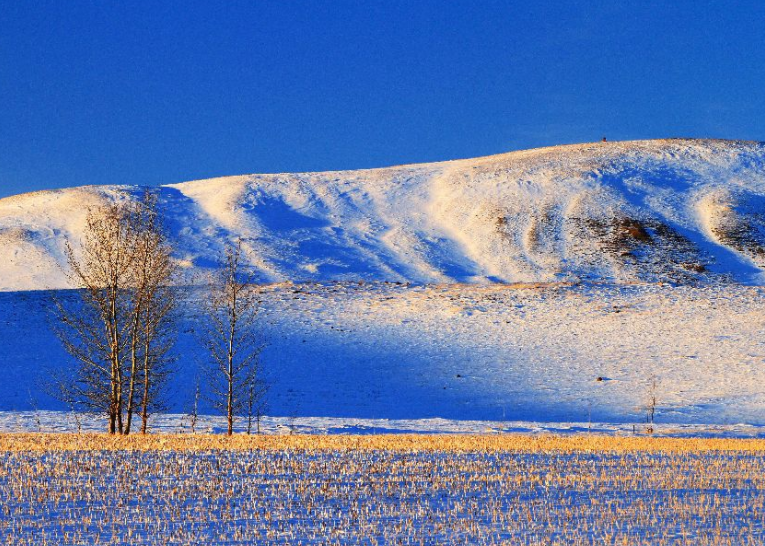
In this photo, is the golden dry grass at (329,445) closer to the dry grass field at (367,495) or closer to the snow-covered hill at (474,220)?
the dry grass field at (367,495)

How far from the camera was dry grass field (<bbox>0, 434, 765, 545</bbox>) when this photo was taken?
1011cm

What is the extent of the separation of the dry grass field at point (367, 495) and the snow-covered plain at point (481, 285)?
54.0 feet

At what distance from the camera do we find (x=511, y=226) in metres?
87.0

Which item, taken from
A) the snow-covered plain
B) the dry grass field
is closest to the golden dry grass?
the dry grass field

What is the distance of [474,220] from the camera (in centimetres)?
9000

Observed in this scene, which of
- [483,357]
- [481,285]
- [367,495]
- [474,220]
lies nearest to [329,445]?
[367,495]

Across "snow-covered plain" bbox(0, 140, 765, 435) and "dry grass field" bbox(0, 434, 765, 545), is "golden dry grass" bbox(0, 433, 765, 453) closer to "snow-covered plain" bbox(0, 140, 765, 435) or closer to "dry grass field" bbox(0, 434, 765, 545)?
"dry grass field" bbox(0, 434, 765, 545)

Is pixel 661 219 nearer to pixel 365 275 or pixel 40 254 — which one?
pixel 365 275

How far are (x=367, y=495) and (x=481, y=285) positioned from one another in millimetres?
55831

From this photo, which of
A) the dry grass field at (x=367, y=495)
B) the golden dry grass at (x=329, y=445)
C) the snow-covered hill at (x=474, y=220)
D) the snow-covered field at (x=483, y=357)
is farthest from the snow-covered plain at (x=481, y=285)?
the dry grass field at (x=367, y=495)

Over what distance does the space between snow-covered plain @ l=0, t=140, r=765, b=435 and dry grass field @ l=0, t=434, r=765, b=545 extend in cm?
1647

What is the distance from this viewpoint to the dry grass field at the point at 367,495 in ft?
33.2

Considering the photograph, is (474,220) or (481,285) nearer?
(481,285)

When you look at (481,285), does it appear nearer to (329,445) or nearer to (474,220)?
(474,220)
